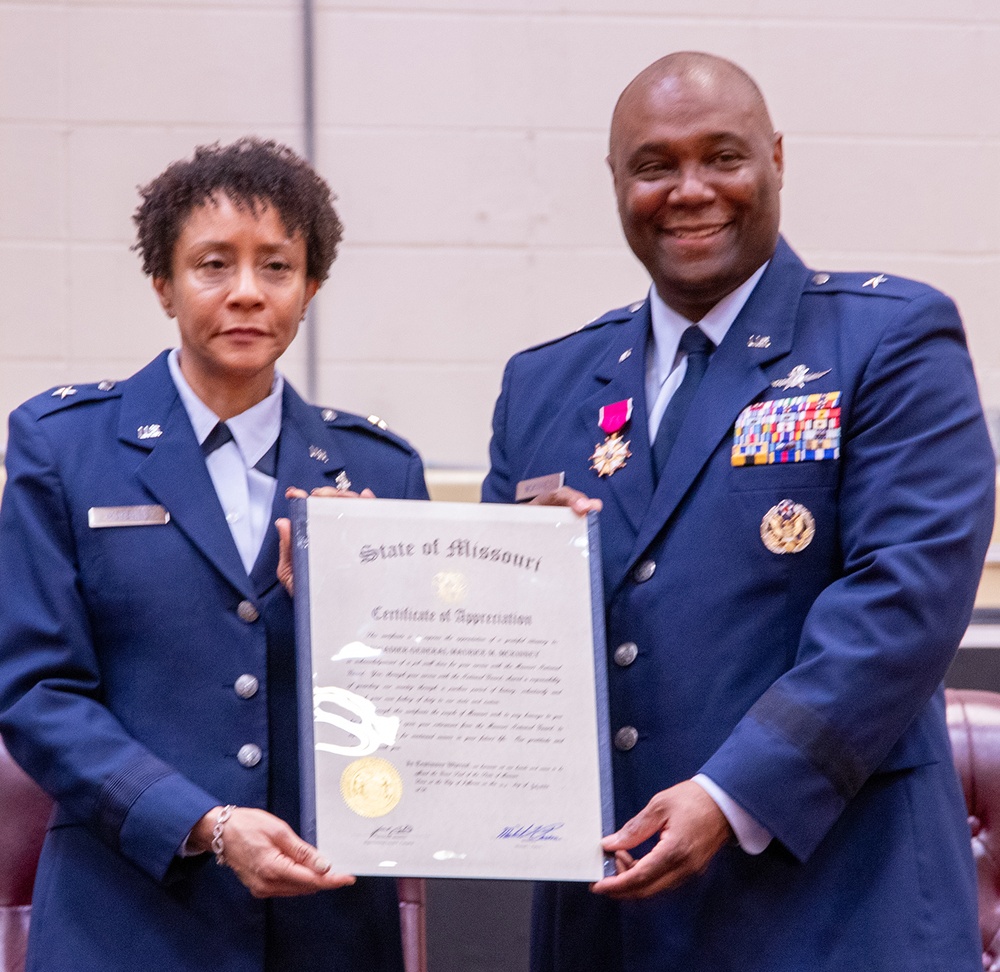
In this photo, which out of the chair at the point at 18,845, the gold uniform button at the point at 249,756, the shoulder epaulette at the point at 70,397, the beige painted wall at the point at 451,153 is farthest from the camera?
the beige painted wall at the point at 451,153

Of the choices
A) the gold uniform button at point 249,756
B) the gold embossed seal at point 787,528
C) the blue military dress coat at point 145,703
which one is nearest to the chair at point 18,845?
the blue military dress coat at point 145,703

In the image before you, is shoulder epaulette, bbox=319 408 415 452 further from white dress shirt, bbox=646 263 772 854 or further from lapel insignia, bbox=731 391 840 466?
lapel insignia, bbox=731 391 840 466

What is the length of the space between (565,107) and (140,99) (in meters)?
1.02

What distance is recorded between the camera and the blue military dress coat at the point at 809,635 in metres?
1.63

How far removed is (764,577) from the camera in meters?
1.74

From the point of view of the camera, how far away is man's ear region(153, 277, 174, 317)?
189cm

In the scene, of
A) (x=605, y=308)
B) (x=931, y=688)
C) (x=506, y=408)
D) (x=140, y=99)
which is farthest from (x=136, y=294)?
(x=931, y=688)

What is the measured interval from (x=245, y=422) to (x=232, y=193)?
299 millimetres

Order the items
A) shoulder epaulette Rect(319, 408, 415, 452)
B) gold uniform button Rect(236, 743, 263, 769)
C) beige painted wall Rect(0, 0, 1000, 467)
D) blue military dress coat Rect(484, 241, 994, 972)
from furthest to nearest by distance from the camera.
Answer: beige painted wall Rect(0, 0, 1000, 467)
shoulder epaulette Rect(319, 408, 415, 452)
gold uniform button Rect(236, 743, 263, 769)
blue military dress coat Rect(484, 241, 994, 972)

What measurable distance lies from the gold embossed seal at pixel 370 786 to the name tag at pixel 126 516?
40cm

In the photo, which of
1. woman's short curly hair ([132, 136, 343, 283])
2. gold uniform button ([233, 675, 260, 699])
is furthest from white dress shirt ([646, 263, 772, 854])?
gold uniform button ([233, 675, 260, 699])

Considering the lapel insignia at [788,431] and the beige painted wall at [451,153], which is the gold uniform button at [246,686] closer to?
the lapel insignia at [788,431]
